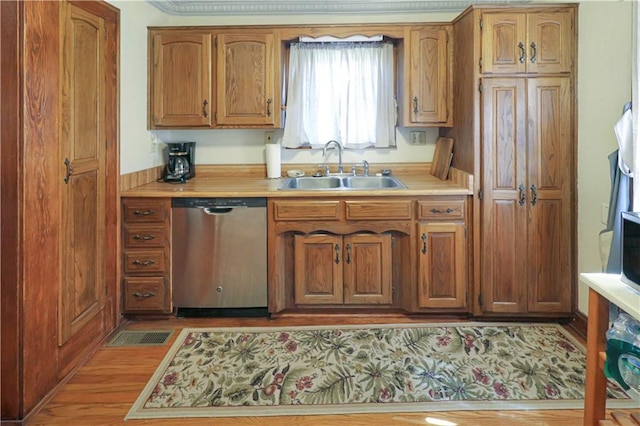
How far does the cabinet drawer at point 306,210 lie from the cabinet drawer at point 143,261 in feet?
2.81

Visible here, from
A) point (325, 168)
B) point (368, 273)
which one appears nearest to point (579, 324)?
point (368, 273)

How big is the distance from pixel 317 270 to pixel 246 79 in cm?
159

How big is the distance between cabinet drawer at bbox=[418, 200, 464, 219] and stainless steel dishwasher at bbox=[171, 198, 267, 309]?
1.08m

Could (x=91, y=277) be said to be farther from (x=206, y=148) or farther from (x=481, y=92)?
(x=481, y=92)

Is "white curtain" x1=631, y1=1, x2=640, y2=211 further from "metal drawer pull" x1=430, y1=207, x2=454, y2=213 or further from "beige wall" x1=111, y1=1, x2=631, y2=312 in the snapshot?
"metal drawer pull" x1=430, y1=207, x2=454, y2=213

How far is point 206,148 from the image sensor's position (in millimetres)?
3949

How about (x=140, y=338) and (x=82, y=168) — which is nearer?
(x=82, y=168)

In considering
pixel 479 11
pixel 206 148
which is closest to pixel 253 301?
pixel 206 148

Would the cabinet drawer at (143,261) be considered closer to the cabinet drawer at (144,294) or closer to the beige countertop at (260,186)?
the cabinet drawer at (144,294)

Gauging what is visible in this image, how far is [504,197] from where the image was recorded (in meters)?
3.05

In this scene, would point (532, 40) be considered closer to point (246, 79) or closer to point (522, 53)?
point (522, 53)

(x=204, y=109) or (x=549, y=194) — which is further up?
(x=204, y=109)

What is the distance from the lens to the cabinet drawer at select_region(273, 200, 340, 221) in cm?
314

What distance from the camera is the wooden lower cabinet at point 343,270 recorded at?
10.5 ft
